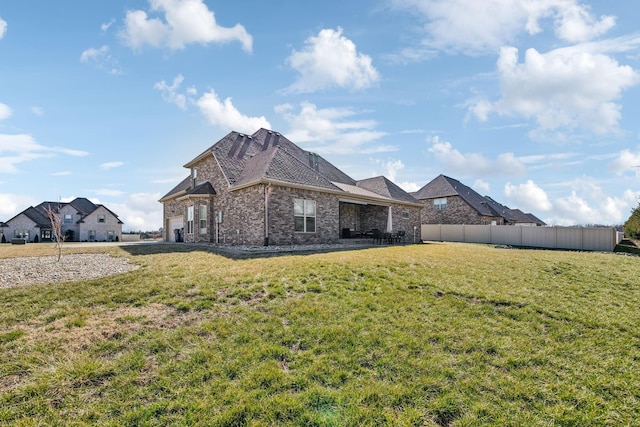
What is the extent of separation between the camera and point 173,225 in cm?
2455

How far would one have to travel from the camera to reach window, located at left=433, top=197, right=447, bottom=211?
1339 inches

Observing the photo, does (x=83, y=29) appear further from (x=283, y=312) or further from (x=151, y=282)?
(x=283, y=312)

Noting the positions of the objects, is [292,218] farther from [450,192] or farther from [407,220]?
[450,192]

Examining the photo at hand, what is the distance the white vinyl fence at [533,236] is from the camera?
2234cm

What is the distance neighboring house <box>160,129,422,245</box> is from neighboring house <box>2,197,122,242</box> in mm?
22580

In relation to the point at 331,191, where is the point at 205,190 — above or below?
above

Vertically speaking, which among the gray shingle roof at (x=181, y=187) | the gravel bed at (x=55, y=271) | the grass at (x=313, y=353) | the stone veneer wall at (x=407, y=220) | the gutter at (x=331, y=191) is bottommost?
the grass at (x=313, y=353)

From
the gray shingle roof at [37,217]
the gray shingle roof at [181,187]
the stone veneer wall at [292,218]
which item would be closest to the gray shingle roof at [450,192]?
the stone veneer wall at [292,218]

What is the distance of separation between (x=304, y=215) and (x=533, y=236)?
20159mm

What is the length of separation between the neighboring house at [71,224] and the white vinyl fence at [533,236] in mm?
40274

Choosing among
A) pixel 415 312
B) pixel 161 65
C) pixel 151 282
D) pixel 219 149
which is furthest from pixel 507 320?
pixel 219 149

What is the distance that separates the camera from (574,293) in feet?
25.9

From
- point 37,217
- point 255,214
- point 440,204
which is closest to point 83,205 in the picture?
point 37,217

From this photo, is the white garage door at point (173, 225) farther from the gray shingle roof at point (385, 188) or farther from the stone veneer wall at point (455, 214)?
the stone veneer wall at point (455, 214)
